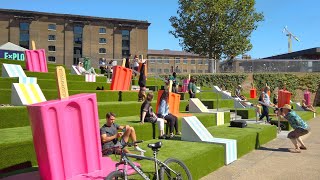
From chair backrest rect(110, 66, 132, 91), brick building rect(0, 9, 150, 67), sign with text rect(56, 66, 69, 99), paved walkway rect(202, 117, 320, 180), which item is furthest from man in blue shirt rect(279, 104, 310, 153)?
brick building rect(0, 9, 150, 67)

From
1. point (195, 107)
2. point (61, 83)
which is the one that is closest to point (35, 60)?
point (195, 107)

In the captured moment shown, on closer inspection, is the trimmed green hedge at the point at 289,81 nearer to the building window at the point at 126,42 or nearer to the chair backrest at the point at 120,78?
the chair backrest at the point at 120,78

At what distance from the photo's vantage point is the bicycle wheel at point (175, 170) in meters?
5.99

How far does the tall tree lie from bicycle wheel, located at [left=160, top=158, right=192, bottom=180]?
123ft

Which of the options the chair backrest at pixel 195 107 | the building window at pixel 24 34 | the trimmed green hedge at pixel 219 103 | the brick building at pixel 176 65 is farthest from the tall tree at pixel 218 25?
the building window at pixel 24 34

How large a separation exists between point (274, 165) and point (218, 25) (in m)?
35.1

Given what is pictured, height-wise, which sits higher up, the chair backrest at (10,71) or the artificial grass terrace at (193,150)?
the chair backrest at (10,71)

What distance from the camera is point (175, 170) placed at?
247 inches

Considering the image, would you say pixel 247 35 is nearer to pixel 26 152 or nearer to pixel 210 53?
pixel 210 53

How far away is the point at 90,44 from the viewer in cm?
7275

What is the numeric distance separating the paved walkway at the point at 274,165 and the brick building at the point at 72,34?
55.5 meters

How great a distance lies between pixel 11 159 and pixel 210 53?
39265mm

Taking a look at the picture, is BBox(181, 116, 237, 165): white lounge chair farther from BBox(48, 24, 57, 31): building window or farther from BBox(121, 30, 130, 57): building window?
BBox(121, 30, 130, 57): building window

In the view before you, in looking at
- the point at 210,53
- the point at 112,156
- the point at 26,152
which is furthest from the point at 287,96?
the point at 210,53
